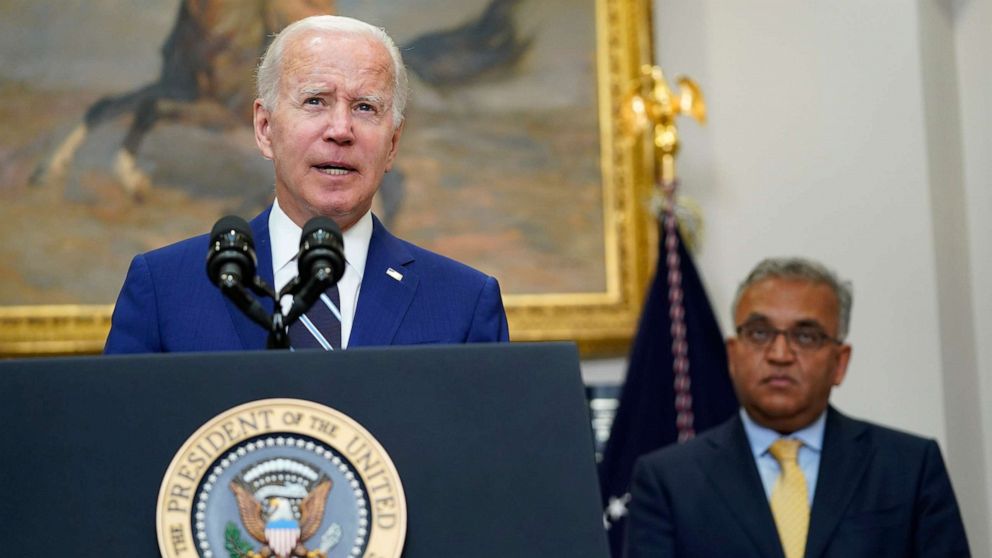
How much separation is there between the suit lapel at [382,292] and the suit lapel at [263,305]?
0.16 meters

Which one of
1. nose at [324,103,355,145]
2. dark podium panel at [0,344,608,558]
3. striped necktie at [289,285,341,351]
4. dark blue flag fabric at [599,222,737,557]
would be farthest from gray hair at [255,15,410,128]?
dark blue flag fabric at [599,222,737,557]

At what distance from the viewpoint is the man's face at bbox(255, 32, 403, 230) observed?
8.86ft

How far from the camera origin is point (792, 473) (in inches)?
177

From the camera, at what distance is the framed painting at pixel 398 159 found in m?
6.29

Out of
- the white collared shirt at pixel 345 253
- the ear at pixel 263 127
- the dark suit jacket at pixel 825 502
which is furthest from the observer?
the dark suit jacket at pixel 825 502

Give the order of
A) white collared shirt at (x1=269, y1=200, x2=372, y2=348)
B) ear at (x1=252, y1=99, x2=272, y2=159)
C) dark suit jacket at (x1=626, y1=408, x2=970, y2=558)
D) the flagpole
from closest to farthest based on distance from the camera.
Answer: white collared shirt at (x1=269, y1=200, x2=372, y2=348) < ear at (x1=252, y1=99, x2=272, y2=159) < dark suit jacket at (x1=626, y1=408, x2=970, y2=558) < the flagpole

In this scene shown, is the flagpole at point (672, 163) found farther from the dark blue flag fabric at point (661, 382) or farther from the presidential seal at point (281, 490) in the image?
the presidential seal at point (281, 490)

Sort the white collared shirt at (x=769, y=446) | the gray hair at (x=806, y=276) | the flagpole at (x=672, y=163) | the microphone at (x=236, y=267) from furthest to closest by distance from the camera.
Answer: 1. the flagpole at (x=672, y=163)
2. the gray hair at (x=806, y=276)
3. the white collared shirt at (x=769, y=446)
4. the microphone at (x=236, y=267)

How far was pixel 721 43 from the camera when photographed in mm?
6828

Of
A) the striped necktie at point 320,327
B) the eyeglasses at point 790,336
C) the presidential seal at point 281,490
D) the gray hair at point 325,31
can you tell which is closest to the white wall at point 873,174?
the eyeglasses at point 790,336

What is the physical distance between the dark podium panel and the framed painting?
4406mm

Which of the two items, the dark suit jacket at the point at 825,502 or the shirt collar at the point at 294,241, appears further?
the dark suit jacket at the point at 825,502

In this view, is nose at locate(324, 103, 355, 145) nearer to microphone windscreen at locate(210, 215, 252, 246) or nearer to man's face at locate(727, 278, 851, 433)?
microphone windscreen at locate(210, 215, 252, 246)

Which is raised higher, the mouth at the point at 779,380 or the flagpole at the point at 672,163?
the flagpole at the point at 672,163
